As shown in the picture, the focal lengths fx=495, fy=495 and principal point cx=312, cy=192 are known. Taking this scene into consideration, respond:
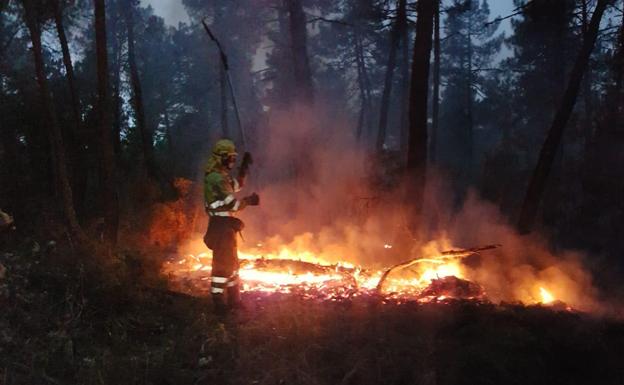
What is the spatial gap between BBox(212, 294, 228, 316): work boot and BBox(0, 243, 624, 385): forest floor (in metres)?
0.15

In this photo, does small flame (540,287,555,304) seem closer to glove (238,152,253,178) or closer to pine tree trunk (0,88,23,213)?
glove (238,152,253,178)

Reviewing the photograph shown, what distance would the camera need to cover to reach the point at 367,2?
1728cm

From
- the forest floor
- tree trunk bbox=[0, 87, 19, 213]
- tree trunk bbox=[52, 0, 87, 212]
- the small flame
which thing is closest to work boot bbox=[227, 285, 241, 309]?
the forest floor

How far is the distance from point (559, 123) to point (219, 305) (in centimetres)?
932

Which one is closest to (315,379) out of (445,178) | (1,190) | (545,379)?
(545,379)

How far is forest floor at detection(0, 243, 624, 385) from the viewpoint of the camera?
4801mm

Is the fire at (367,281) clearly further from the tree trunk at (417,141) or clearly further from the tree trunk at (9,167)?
the tree trunk at (9,167)

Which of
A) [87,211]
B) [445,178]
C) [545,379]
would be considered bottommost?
[545,379]

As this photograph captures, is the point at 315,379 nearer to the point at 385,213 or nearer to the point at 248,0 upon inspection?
the point at 385,213

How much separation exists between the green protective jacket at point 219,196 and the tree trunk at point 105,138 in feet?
12.7

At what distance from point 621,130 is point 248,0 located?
66.5ft

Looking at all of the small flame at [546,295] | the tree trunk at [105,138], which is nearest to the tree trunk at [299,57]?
the tree trunk at [105,138]

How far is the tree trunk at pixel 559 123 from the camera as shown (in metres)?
11.4

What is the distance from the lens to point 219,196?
6.95m
